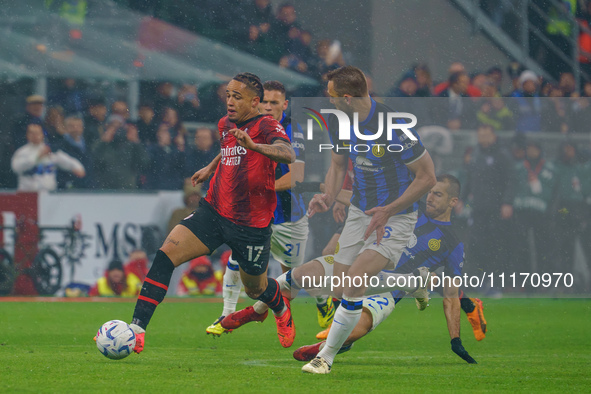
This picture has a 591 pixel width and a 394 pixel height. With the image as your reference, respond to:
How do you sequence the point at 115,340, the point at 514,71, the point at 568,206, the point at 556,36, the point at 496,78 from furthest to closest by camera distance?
1. the point at 556,36
2. the point at 514,71
3. the point at 496,78
4. the point at 568,206
5. the point at 115,340

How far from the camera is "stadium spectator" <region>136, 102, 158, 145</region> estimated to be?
12.2 meters

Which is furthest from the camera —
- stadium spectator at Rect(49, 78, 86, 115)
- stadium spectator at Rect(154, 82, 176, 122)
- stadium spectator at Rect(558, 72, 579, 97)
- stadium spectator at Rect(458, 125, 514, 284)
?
stadium spectator at Rect(558, 72, 579, 97)

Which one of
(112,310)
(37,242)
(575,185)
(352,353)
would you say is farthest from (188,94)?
(352,353)

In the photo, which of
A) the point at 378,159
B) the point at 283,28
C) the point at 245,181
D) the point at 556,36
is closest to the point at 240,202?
the point at 245,181

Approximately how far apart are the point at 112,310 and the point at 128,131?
281 centimetres

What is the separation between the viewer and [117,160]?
11.8 m

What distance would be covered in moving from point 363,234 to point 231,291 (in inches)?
73.8

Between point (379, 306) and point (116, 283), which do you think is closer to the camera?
point (379, 306)

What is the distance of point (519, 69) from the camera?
1565 centimetres

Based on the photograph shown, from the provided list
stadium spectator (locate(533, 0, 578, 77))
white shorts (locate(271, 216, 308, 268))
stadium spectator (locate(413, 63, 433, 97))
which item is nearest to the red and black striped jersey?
white shorts (locate(271, 216, 308, 268))

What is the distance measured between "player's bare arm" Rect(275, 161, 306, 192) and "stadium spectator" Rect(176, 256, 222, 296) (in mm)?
3699

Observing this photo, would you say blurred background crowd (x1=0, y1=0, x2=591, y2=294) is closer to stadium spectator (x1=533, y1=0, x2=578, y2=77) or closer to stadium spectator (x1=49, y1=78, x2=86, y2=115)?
stadium spectator (x1=49, y1=78, x2=86, y2=115)

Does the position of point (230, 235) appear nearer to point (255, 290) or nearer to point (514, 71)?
point (255, 290)

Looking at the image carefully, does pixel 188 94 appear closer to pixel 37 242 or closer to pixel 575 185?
pixel 37 242
